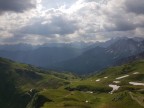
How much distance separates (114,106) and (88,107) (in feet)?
49.9

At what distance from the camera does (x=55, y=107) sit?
413ft

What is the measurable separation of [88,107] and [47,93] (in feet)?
231

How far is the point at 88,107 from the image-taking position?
126688 mm

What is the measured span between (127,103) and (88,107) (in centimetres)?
1815

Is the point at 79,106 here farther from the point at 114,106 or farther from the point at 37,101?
the point at 37,101

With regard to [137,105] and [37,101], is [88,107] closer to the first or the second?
[137,105]

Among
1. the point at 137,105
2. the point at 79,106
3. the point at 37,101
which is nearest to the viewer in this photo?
the point at 137,105

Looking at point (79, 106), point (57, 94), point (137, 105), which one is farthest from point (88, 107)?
point (57, 94)

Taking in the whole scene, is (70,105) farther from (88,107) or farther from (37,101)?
(37,101)

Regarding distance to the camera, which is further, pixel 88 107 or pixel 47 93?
pixel 47 93

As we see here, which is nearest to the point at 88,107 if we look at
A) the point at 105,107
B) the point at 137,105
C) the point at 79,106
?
the point at 79,106

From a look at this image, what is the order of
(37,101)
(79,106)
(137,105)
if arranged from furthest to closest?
(37,101) → (79,106) → (137,105)

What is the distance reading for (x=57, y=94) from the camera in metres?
190

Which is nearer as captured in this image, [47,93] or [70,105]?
[70,105]
